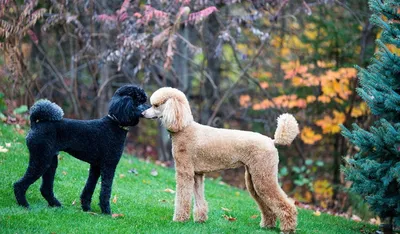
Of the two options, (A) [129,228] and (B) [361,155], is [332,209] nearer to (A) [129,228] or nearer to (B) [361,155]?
(B) [361,155]

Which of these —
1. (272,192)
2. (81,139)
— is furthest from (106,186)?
(272,192)

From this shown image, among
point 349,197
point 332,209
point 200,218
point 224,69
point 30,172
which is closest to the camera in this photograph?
point 30,172

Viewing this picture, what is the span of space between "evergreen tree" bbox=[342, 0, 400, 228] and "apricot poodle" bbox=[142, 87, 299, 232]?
1652mm

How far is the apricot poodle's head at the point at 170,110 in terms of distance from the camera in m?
6.08

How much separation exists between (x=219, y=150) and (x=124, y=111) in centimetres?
123

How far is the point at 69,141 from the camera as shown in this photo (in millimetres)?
6113

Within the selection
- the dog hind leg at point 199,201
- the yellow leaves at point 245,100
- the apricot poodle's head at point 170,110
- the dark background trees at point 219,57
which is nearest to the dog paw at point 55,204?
the apricot poodle's head at point 170,110

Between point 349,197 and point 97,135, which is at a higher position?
point 97,135

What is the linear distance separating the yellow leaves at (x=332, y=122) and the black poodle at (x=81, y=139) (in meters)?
7.10

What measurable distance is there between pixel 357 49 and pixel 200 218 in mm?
8011

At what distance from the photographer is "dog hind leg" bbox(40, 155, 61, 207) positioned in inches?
251

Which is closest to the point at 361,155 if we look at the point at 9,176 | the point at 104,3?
the point at 9,176

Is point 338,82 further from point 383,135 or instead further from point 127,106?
point 127,106

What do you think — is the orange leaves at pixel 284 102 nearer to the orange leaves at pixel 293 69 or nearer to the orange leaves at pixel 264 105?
the orange leaves at pixel 264 105
